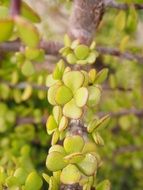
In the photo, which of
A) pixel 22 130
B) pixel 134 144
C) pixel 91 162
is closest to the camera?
pixel 91 162

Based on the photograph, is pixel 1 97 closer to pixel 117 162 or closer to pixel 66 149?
pixel 117 162

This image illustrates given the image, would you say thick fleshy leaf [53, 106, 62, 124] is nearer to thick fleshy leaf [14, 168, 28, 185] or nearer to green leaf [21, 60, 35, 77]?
thick fleshy leaf [14, 168, 28, 185]

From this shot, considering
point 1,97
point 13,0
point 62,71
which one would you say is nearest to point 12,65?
point 1,97

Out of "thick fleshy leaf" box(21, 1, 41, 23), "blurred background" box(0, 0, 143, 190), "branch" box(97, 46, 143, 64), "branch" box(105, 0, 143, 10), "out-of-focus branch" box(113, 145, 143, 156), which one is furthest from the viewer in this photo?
"out-of-focus branch" box(113, 145, 143, 156)

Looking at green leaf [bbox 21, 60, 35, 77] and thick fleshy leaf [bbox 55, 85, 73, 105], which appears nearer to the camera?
thick fleshy leaf [bbox 55, 85, 73, 105]

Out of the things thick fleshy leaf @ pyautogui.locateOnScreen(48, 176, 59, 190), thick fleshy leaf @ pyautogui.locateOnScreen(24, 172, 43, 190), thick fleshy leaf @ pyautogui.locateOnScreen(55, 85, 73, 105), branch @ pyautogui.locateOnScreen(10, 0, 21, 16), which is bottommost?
thick fleshy leaf @ pyautogui.locateOnScreen(24, 172, 43, 190)

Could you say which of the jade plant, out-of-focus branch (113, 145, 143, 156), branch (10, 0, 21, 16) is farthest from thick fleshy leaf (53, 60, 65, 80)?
out-of-focus branch (113, 145, 143, 156)

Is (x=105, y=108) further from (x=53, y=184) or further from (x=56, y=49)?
(x=53, y=184)
